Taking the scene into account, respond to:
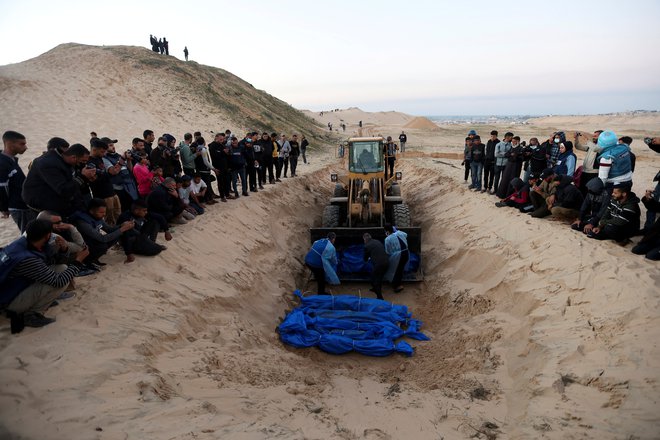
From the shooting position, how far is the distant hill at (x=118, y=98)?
18.1m

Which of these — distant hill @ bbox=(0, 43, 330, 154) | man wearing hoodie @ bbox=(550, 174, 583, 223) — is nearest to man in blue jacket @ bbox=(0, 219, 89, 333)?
man wearing hoodie @ bbox=(550, 174, 583, 223)

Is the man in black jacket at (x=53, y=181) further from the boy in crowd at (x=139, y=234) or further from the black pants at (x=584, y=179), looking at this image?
the black pants at (x=584, y=179)

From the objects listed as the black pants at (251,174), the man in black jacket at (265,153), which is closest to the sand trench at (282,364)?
the black pants at (251,174)

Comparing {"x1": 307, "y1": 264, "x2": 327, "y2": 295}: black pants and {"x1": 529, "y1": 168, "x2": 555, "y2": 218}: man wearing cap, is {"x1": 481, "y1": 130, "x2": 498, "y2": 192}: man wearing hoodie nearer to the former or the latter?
{"x1": 529, "y1": 168, "x2": 555, "y2": 218}: man wearing cap

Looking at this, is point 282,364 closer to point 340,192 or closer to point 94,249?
point 94,249

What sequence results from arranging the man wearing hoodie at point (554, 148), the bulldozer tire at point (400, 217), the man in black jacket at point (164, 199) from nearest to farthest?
the man in black jacket at point (164, 199)
the man wearing hoodie at point (554, 148)
the bulldozer tire at point (400, 217)

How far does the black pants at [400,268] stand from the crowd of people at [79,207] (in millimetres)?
4222

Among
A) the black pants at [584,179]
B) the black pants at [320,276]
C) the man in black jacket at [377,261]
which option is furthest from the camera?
the black pants at [584,179]

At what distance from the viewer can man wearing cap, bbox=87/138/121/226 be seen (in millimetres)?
5867

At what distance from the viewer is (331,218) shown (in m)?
9.52

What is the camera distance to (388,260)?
7.41 meters

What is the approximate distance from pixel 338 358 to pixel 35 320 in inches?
142

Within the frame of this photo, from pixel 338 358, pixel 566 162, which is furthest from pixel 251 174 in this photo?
pixel 566 162

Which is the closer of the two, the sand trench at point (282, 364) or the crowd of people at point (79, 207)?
the sand trench at point (282, 364)
